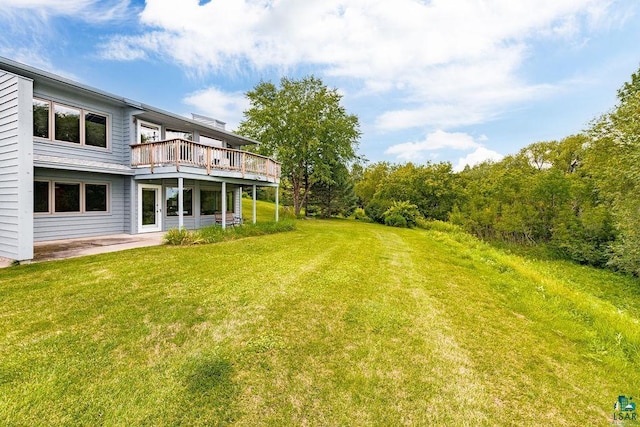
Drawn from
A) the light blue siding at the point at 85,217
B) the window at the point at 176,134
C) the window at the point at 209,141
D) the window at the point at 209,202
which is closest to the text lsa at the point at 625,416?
the light blue siding at the point at 85,217

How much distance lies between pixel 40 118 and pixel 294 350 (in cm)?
1131

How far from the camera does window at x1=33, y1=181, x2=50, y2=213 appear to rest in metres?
9.16

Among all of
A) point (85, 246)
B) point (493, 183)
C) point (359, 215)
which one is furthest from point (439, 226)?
point (85, 246)

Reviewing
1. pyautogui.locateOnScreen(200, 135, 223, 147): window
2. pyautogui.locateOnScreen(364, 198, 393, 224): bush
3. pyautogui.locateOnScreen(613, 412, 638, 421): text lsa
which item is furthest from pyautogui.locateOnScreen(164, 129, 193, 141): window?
pyautogui.locateOnScreen(364, 198, 393, 224): bush

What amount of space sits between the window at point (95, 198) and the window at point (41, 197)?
3.59ft

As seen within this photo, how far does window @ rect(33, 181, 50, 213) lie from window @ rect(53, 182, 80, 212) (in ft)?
0.74

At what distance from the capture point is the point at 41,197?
9305 millimetres

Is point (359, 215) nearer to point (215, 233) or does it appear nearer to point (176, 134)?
point (176, 134)

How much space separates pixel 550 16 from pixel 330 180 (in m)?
16.6

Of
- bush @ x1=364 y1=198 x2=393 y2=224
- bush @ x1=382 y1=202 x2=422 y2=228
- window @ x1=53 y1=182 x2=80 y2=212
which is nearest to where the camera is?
window @ x1=53 y1=182 x2=80 y2=212

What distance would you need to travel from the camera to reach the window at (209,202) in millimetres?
14953

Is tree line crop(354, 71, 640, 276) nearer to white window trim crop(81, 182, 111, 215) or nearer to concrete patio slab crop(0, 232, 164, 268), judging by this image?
concrete patio slab crop(0, 232, 164, 268)

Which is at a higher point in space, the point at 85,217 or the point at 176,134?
the point at 176,134

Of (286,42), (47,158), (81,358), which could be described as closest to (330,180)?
(286,42)
